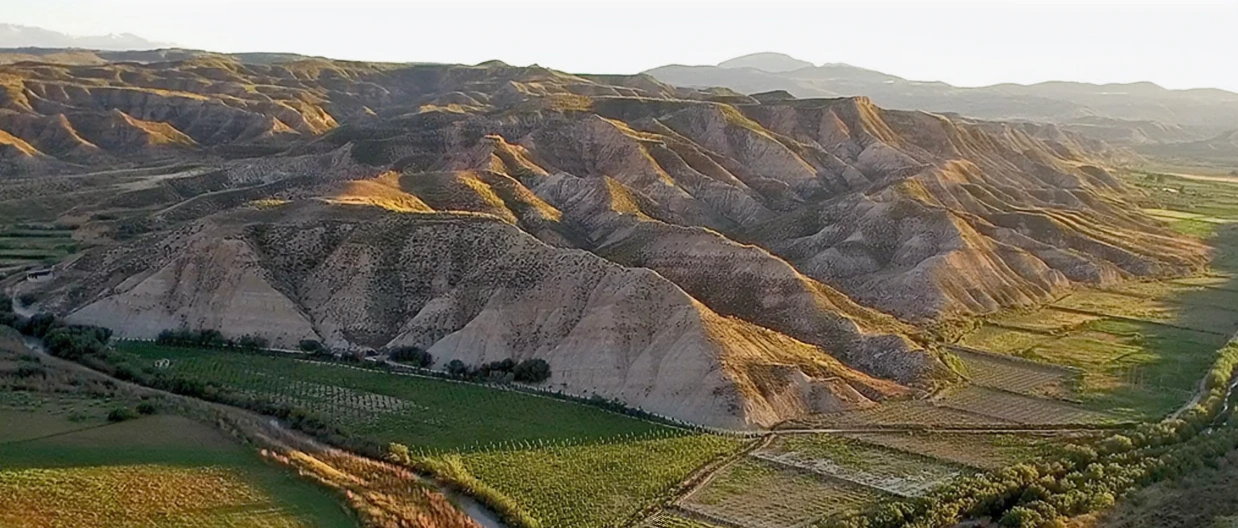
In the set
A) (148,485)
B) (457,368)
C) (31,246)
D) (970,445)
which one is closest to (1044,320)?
(970,445)

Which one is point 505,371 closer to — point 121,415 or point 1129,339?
point 121,415

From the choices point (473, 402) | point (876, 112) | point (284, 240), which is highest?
point (876, 112)

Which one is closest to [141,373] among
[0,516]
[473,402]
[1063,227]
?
[473,402]

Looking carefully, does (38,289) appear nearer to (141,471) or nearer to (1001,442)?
(141,471)

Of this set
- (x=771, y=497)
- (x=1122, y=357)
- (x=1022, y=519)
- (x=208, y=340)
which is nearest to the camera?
(x=1022, y=519)

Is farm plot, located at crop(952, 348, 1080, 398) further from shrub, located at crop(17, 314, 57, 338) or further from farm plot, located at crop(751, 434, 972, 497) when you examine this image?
shrub, located at crop(17, 314, 57, 338)

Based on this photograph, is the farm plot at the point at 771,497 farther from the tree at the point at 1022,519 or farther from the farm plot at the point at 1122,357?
the farm plot at the point at 1122,357

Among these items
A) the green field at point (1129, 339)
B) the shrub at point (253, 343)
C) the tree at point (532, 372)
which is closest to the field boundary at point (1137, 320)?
the green field at point (1129, 339)
